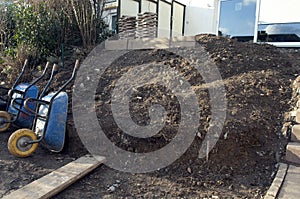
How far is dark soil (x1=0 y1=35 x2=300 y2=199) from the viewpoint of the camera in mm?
2346

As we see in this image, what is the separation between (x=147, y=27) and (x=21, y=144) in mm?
3704

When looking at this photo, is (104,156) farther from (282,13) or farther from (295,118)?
(282,13)

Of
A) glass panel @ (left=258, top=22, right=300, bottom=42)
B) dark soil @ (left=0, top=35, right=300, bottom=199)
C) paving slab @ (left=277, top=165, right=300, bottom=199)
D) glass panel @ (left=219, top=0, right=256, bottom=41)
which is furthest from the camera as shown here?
glass panel @ (left=219, top=0, right=256, bottom=41)

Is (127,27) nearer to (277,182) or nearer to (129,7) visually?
(129,7)

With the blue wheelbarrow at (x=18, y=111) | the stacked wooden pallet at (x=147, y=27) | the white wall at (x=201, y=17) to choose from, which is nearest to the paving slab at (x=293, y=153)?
the blue wheelbarrow at (x=18, y=111)

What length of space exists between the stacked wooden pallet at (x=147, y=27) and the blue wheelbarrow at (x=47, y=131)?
300cm

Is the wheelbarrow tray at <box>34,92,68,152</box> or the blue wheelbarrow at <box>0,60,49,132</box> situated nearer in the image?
the wheelbarrow tray at <box>34,92,68,152</box>

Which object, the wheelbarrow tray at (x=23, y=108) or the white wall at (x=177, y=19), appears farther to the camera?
the white wall at (x=177, y=19)

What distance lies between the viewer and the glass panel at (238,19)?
6418 mm

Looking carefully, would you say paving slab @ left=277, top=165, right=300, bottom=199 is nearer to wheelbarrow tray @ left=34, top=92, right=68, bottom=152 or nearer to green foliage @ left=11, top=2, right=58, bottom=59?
wheelbarrow tray @ left=34, top=92, right=68, bottom=152

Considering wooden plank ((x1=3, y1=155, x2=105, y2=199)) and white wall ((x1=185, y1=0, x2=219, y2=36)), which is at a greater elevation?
white wall ((x1=185, y1=0, x2=219, y2=36))

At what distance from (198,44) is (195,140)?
8.43 feet

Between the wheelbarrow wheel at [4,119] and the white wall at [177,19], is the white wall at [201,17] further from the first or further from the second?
the wheelbarrow wheel at [4,119]

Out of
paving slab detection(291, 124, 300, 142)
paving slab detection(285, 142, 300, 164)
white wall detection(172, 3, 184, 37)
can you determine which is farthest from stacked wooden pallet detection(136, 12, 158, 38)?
paving slab detection(285, 142, 300, 164)
